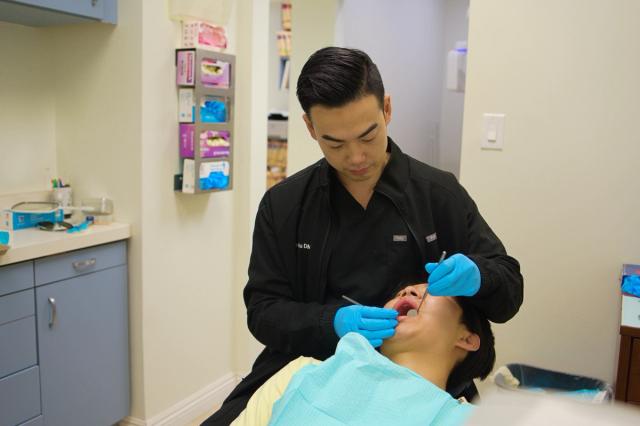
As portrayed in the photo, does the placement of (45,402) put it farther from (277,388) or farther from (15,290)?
(277,388)

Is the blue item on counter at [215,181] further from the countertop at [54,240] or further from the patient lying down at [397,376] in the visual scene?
the patient lying down at [397,376]

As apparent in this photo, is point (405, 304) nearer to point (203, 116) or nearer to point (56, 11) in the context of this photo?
point (203, 116)

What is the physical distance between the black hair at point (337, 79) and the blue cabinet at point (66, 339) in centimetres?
130

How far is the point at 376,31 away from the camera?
156 inches

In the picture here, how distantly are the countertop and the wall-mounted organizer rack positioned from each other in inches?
13.4

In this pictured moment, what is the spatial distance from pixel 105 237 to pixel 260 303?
1.08 m

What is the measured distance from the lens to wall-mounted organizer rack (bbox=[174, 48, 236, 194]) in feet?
8.07

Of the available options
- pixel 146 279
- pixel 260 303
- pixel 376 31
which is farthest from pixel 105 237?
pixel 376 31

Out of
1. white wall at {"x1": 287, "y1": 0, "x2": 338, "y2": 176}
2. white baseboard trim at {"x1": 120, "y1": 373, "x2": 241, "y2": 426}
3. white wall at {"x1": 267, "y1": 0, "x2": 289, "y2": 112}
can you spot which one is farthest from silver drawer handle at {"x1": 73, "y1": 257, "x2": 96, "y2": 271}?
white wall at {"x1": 267, "y1": 0, "x2": 289, "y2": 112}

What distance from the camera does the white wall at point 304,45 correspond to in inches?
143

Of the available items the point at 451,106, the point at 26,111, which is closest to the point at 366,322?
the point at 26,111

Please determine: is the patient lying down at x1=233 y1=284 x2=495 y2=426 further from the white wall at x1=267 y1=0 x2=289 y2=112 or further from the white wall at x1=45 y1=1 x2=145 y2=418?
the white wall at x1=267 y1=0 x2=289 y2=112

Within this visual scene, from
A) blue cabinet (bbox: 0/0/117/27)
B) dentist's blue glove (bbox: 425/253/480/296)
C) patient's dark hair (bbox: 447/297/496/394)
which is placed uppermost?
blue cabinet (bbox: 0/0/117/27)

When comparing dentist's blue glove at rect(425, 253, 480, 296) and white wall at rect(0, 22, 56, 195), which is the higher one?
white wall at rect(0, 22, 56, 195)
